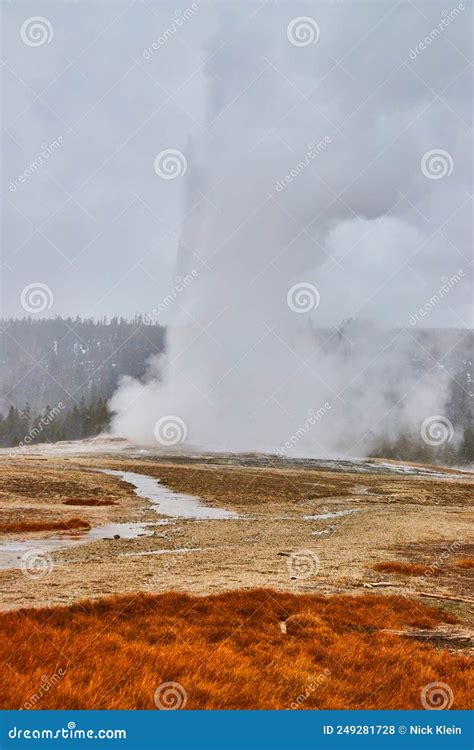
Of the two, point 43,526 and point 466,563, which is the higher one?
point 466,563

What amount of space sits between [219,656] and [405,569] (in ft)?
45.6

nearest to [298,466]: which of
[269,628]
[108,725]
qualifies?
[269,628]

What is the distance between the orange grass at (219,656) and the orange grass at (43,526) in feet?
57.3

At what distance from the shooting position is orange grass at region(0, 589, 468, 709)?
23.6 ft

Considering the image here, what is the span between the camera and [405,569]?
20453 millimetres

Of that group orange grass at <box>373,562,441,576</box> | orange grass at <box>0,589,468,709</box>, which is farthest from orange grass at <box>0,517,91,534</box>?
orange grass at <box>373,562,441,576</box>

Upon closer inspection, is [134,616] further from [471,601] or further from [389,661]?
[471,601]

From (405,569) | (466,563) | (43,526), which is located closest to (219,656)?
(405,569)

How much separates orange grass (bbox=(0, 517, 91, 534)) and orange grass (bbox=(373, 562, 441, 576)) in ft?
58.7

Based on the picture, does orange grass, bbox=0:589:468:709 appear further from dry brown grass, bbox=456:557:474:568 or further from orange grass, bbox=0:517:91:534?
orange grass, bbox=0:517:91:534

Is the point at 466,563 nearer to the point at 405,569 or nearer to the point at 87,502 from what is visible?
the point at 405,569

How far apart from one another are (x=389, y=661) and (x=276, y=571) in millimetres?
9800

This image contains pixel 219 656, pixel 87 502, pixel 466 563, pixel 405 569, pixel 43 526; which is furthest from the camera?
pixel 87 502

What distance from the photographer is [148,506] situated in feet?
135
